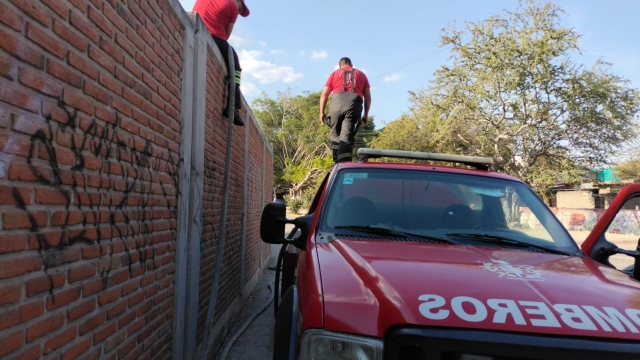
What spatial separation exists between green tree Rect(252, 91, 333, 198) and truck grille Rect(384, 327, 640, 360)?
129 ft

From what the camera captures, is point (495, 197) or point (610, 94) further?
point (610, 94)

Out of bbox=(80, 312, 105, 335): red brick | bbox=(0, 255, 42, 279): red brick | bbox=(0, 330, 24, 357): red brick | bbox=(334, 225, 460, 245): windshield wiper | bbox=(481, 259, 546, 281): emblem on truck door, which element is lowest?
bbox=(80, 312, 105, 335): red brick

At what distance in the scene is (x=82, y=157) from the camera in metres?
2.01

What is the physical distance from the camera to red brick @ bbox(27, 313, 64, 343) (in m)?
1.65

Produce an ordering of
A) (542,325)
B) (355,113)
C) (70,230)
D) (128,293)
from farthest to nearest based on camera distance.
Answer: (355,113) → (128,293) → (70,230) → (542,325)

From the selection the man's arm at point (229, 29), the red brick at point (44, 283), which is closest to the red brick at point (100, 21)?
the red brick at point (44, 283)

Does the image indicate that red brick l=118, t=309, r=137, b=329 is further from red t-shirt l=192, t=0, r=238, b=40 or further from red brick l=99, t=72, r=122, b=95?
red t-shirt l=192, t=0, r=238, b=40

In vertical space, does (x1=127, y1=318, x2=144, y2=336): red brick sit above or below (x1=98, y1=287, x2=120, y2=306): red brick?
below

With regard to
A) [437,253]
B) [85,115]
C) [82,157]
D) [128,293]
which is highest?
[85,115]

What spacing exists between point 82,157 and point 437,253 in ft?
5.88

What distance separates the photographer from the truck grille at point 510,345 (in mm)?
1615

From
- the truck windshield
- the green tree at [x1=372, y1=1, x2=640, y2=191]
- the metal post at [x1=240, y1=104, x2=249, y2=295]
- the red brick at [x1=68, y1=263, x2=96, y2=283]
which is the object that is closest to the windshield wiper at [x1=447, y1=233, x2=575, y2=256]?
the truck windshield

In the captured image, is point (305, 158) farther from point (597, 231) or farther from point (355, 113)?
point (597, 231)

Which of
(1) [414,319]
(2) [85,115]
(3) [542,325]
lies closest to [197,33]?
(2) [85,115]
